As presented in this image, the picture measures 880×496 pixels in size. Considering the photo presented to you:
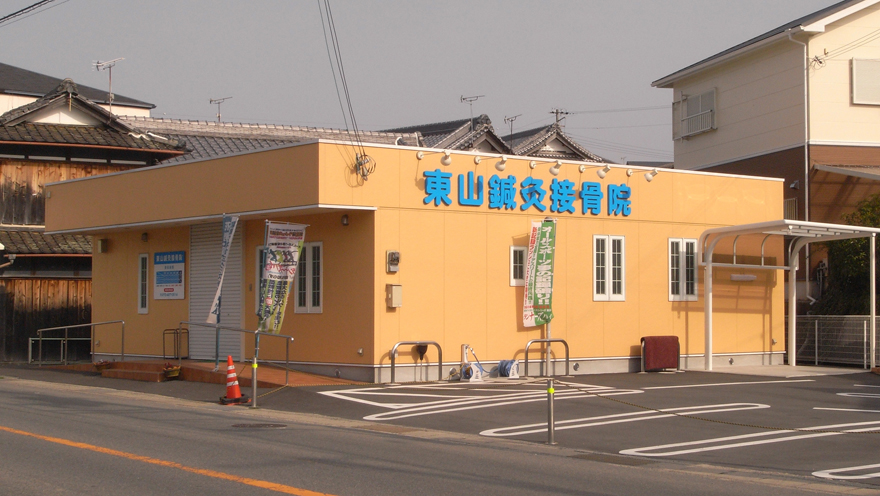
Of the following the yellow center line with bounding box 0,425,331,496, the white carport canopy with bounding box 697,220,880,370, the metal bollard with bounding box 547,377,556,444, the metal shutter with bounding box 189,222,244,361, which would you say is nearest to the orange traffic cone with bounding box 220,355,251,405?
the yellow center line with bounding box 0,425,331,496

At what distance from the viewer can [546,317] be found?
1942cm

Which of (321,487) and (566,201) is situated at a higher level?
(566,201)

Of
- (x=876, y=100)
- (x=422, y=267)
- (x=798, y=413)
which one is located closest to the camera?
(x=798, y=413)

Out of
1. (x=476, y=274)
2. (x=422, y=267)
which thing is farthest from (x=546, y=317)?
(x=422, y=267)

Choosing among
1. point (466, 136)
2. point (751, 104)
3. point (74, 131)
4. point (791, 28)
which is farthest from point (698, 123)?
point (74, 131)

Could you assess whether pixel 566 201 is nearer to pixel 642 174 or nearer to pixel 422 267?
pixel 642 174

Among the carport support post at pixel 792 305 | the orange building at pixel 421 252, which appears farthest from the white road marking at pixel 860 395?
the carport support post at pixel 792 305

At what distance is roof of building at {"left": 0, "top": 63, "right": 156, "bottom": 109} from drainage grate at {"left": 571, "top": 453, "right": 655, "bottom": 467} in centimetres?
3433

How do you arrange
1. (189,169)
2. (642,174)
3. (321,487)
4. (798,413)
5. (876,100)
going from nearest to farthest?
1. (321,487)
2. (798,413)
3. (189,169)
4. (642,174)
5. (876,100)

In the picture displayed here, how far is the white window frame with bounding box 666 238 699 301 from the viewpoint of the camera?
21.6 metres

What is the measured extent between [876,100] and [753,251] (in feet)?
25.7

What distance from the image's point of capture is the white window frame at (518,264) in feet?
64.0

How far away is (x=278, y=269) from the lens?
57.4 ft

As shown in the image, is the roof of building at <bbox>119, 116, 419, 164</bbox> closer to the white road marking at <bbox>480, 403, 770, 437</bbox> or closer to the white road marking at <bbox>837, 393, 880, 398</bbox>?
the white road marking at <bbox>837, 393, 880, 398</bbox>
